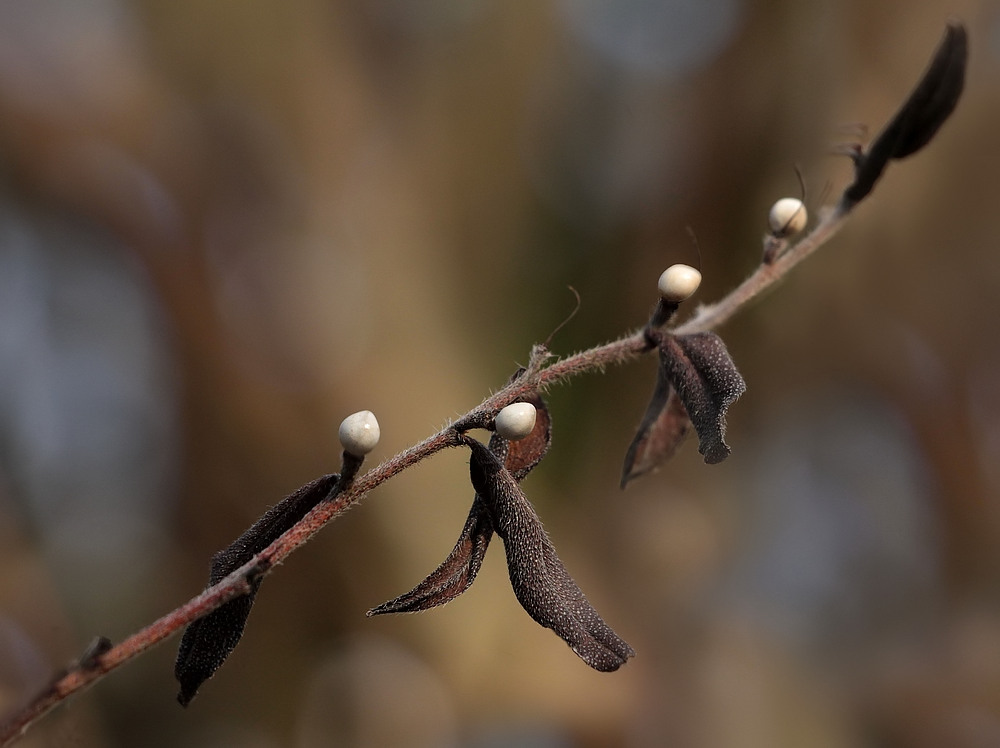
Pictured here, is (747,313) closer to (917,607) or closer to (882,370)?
(882,370)

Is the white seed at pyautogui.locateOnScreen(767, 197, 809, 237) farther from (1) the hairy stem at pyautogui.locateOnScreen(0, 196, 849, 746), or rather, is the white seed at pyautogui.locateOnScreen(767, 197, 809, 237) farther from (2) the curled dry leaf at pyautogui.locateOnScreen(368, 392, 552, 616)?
(2) the curled dry leaf at pyautogui.locateOnScreen(368, 392, 552, 616)

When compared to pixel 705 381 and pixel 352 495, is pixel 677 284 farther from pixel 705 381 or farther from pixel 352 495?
pixel 352 495

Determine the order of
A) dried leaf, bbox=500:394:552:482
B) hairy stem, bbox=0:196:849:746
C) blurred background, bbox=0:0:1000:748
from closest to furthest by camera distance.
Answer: hairy stem, bbox=0:196:849:746
dried leaf, bbox=500:394:552:482
blurred background, bbox=0:0:1000:748

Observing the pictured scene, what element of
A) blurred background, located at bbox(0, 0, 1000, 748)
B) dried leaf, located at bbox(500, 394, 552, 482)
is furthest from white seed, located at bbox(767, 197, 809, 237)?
blurred background, located at bbox(0, 0, 1000, 748)

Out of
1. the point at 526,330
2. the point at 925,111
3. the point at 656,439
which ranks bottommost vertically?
the point at 526,330

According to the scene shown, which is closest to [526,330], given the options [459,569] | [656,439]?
[656,439]

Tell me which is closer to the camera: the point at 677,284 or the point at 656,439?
the point at 677,284
